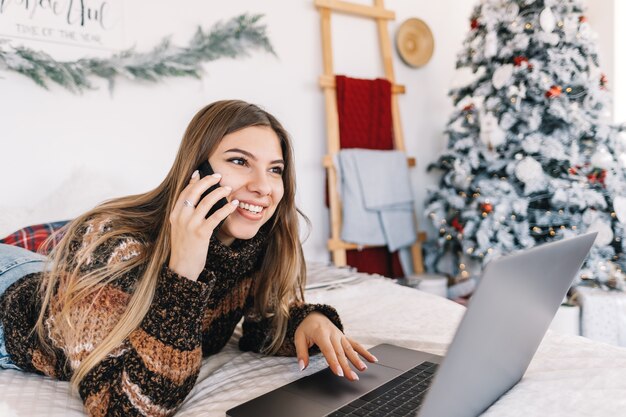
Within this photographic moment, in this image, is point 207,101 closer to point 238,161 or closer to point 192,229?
point 238,161

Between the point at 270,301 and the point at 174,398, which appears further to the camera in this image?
the point at 270,301

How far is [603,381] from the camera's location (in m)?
0.72

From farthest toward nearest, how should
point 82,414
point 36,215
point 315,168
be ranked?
point 315,168, point 36,215, point 82,414

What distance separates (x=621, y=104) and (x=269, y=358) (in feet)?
9.31

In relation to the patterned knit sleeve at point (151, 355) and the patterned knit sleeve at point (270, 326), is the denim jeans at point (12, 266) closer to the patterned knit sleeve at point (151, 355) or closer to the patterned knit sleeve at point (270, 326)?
the patterned knit sleeve at point (151, 355)

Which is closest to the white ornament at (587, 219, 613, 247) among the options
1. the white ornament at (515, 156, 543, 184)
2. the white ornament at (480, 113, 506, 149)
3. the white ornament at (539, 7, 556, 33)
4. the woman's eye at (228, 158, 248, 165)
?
the white ornament at (515, 156, 543, 184)

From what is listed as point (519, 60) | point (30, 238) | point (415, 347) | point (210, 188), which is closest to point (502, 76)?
point (519, 60)

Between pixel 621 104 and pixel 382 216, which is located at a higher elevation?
pixel 621 104

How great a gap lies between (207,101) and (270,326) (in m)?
1.58

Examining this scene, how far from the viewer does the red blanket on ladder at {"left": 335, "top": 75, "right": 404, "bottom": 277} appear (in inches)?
109

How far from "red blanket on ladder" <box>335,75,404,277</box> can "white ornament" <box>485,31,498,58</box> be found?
567 mm

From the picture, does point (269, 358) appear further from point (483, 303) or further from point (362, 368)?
point (483, 303)

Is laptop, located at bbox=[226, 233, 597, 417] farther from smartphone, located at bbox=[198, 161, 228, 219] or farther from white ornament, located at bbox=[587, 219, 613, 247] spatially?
white ornament, located at bbox=[587, 219, 613, 247]

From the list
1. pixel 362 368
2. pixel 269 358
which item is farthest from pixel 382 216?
pixel 362 368
